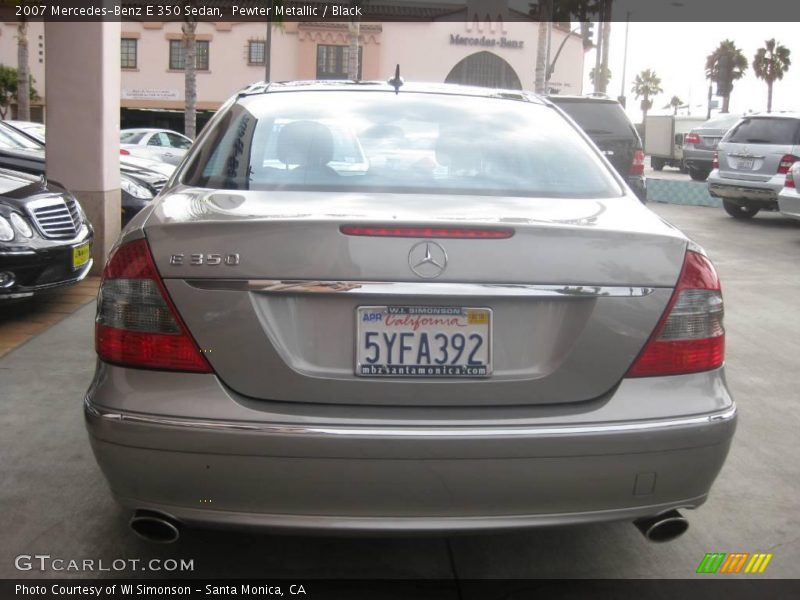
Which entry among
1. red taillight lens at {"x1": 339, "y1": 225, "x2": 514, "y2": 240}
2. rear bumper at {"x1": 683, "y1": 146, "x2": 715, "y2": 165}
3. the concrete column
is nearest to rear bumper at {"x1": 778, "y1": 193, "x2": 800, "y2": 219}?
the concrete column

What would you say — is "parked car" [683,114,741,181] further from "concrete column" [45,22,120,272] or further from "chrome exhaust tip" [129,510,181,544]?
"chrome exhaust tip" [129,510,181,544]

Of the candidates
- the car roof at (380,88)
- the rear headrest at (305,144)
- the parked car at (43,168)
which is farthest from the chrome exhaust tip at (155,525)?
the parked car at (43,168)

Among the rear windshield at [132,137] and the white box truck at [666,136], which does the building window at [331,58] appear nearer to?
the white box truck at [666,136]

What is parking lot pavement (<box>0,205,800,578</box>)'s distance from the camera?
307 centimetres

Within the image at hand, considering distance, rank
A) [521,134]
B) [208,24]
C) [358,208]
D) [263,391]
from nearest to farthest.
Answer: [263,391]
[358,208]
[521,134]
[208,24]

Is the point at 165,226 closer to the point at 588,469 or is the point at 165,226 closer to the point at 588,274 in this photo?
the point at 588,274

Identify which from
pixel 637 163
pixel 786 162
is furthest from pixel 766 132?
pixel 637 163

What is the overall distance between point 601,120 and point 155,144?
903 cm

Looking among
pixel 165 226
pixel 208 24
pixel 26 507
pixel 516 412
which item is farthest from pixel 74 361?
pixel 208 24

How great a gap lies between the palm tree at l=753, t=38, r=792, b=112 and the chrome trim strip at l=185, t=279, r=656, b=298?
71.4 m

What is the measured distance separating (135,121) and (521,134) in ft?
157

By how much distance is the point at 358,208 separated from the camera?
261 centimetres

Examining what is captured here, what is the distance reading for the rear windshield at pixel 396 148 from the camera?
3018 millimetres

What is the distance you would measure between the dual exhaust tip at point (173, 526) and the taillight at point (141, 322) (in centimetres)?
41
